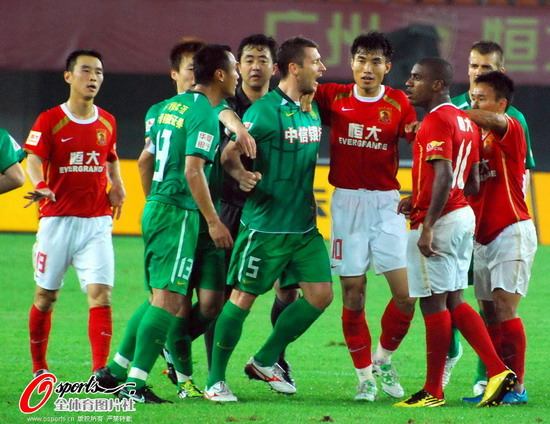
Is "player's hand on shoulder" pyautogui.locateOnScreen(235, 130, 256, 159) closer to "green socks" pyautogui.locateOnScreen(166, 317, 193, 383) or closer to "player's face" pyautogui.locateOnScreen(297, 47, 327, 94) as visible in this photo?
"player's face" pyautogui.locateOnScreen(297, 47, 327, 94)

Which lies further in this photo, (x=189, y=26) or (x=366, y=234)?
(x=189, y=26)

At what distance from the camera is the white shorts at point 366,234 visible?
6.30 m

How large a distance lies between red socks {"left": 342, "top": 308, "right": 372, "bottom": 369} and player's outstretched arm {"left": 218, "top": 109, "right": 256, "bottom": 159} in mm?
1180

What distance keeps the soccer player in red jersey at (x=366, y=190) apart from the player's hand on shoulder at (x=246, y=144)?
72 centimetres

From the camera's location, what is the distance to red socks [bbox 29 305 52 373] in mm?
6551

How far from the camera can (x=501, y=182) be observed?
6227mm

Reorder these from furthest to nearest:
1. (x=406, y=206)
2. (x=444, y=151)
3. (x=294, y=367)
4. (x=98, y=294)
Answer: (x=294, y=367)
(x=98, y=294)
(x=406, y=206)
(x=444, y=151)

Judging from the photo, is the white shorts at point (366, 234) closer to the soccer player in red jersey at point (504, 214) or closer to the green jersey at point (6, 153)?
the soccer player in red jersey at point (504, 214)

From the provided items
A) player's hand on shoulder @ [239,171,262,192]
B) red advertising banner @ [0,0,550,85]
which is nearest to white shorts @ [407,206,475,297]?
player's hand on shoulder @ [239,171,262,192]

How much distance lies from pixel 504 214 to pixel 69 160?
2642 mm

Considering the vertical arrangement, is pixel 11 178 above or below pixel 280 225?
above

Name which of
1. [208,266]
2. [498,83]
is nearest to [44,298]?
[208,266]

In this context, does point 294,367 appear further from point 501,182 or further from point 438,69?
point 438,69

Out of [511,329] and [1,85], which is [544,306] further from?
[1,85]
